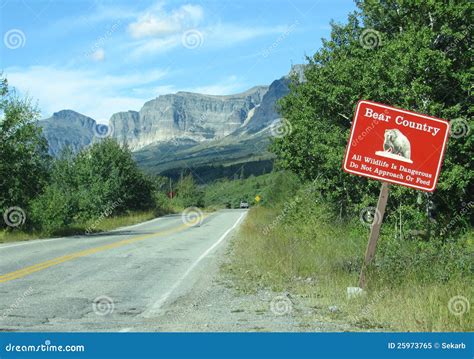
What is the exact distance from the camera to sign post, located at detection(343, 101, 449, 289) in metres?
8.41

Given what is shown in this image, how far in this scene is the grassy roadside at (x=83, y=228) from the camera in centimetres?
2328

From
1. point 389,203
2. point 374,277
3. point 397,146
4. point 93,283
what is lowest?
point 93,283

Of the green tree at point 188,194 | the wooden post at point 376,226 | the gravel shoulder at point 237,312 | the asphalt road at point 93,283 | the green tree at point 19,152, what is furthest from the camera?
the green tree at point 188,194

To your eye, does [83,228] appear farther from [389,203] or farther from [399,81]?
[399,81]

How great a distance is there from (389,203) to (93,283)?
8846mm

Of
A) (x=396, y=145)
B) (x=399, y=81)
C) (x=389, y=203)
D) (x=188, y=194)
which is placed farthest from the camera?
(x=188, y=194)

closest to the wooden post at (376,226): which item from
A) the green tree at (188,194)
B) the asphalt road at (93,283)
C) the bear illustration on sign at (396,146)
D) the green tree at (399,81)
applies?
the bear illustration on sign at (396,146)

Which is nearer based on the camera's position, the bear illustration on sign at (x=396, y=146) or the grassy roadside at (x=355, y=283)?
the grassy roadside at (x=355, y=283)

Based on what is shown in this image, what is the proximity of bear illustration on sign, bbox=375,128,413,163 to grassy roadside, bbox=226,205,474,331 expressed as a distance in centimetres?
204

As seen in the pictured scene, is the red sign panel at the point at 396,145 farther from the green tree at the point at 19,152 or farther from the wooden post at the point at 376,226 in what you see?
the green tree at the point at 19,152

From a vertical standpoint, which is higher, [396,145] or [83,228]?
[396,145]

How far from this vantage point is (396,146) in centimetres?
847

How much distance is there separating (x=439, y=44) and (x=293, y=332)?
12063mm

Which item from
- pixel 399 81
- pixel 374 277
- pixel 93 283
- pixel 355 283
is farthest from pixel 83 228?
pixel 374 277
